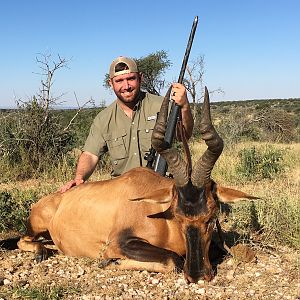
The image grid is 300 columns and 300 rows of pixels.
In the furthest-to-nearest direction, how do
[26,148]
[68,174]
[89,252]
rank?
[26,148] → [68,174] → [89,252]

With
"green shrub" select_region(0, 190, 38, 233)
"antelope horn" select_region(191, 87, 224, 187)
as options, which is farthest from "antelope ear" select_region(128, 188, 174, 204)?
"green shrub" select_region(0, 190, 38, 233)

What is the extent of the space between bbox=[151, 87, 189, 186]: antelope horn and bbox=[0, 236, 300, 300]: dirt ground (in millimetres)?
893

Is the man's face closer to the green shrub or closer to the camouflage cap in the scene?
the camouflage cap

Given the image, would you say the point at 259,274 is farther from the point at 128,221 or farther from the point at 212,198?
the point at 128,221

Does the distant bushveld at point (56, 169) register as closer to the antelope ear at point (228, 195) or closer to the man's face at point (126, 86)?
the antelope ear at point (228, 195)

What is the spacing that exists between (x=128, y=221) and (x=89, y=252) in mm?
665

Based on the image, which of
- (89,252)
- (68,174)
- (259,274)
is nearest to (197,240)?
(259,274)

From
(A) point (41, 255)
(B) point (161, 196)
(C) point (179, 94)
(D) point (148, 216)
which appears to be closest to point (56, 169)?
(C) point (179, 94)

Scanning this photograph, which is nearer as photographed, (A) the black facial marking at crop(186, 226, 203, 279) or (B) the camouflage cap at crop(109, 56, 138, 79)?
(A) the black facial marking at crop(186, 226, 203, 279)

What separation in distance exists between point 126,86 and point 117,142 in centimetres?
81

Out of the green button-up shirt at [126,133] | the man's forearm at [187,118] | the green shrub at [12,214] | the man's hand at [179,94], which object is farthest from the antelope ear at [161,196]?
the green shrub at [12,214]

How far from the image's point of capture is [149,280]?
14.2 ft

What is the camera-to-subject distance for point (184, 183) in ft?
13.7

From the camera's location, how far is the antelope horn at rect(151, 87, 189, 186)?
165 inches
